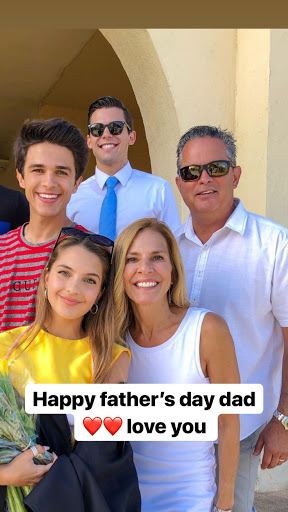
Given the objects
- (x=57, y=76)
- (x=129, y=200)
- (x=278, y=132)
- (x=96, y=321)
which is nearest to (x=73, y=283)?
(x=96, y=321)

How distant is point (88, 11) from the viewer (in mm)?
2121

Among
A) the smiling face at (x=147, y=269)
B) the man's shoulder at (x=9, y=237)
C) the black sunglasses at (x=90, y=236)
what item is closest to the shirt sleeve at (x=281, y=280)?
the smiling face at (x=147, y=269)

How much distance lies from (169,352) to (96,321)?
237 millimetres

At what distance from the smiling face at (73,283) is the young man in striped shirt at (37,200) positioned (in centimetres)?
10

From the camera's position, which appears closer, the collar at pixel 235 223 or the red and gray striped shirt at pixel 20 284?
the red and gray striped shirt at pixel 20 284

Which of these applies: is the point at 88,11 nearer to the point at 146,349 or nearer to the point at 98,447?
the point at 146,349

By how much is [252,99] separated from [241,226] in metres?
2.18

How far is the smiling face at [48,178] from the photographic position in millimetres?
2352

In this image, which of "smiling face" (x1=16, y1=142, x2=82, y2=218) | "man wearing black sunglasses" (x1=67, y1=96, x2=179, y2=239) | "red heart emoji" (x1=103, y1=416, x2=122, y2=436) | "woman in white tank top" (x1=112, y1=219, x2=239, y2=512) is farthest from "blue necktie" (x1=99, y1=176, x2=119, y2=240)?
"red heart emoji" (x1=103, y1=416, x2=122, y2=436)

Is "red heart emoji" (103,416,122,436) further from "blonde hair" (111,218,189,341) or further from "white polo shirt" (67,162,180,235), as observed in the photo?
"white polo shirt" (67,162,180,235)

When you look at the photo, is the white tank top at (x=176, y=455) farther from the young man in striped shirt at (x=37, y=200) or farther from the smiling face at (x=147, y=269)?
the young man in striped shirt at (x=37, y=200)

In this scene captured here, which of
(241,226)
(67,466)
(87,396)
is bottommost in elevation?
(67,466)

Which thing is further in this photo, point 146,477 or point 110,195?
point 110,195

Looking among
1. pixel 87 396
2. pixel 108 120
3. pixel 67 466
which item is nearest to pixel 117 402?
pixel 87 396
